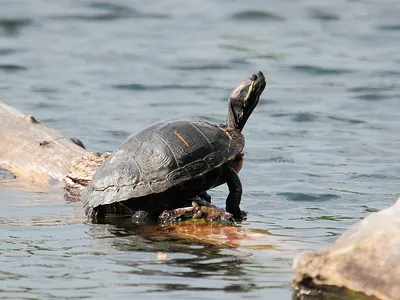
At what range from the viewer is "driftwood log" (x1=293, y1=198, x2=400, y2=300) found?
A: 3.83m

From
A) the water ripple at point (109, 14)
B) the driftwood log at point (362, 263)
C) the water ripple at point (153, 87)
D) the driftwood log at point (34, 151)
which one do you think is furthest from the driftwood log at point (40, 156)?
the water ripple at point (109, 14)

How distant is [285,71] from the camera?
43.5 ft

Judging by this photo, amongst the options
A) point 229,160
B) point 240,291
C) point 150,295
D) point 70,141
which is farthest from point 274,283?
point 70,141

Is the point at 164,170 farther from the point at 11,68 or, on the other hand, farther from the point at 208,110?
the point at 11,68

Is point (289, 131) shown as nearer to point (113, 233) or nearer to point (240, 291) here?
point (113, 233)

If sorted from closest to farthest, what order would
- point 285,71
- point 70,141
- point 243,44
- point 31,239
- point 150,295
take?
point 150,295
point 31,239
point 70,141
point 285,71
point 243,44

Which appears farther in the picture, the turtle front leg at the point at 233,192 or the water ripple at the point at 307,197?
the water ripple at the point at 307,197

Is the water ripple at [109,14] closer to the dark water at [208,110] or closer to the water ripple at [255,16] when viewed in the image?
the dark water at [208,110]

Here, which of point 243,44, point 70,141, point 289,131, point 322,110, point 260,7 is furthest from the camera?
point 260,7

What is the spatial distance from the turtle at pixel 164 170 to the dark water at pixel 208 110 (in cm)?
19

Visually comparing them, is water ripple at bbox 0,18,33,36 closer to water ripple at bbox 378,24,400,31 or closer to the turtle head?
water ripple at bbox 378,24,400,31

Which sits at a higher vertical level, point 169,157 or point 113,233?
point 169,157

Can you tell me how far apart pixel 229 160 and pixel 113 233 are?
794mm

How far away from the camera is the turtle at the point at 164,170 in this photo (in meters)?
5.58
